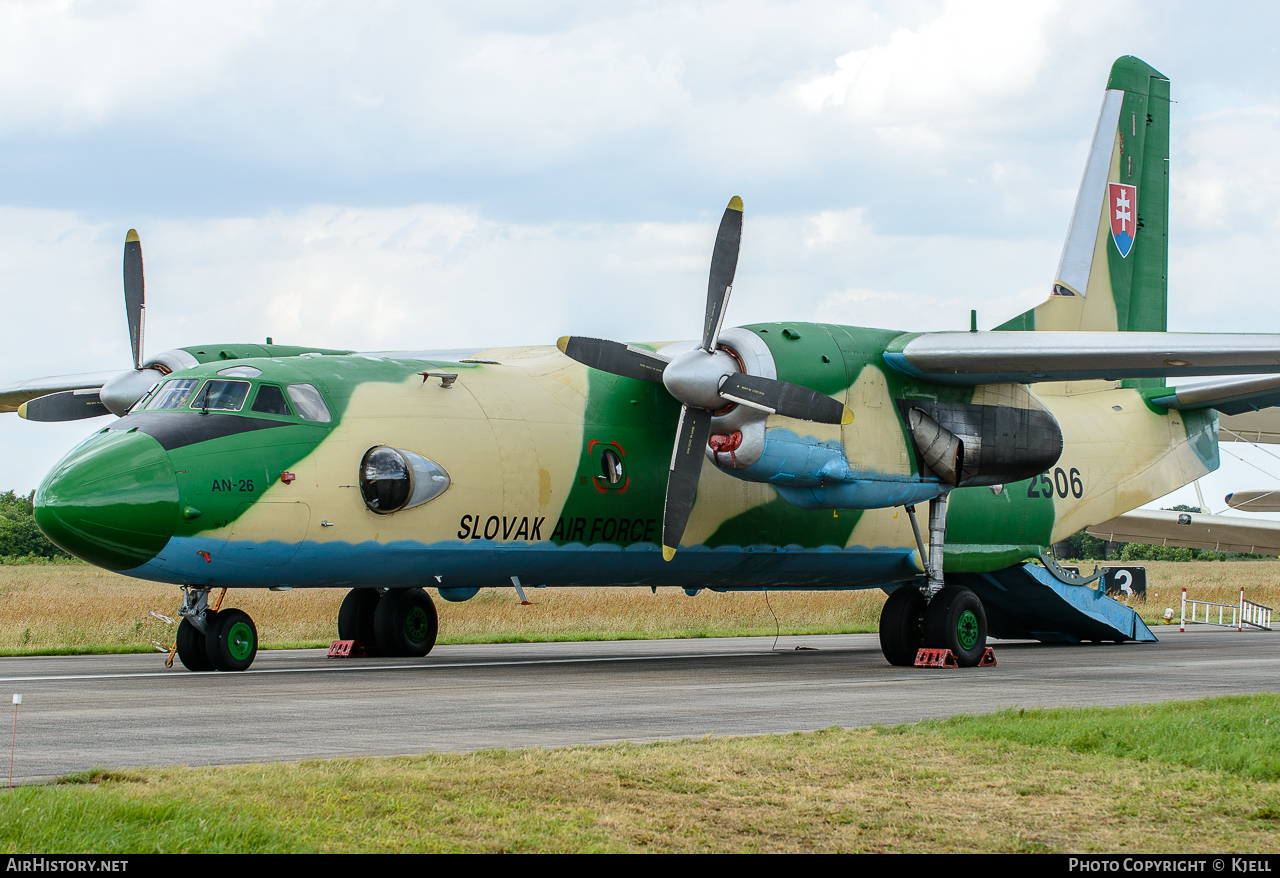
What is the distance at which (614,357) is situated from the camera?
17.4m

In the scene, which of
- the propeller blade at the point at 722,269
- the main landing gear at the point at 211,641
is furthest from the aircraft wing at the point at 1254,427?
the main landing gear at the point at 211,641

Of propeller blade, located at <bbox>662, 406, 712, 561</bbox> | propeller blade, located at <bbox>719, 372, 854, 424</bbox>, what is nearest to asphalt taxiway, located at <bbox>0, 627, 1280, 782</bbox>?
propeller blade, located at <bbox>662, 406, 712, 561</bbox>

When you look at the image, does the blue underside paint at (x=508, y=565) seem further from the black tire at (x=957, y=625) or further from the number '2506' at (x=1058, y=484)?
the number '2506' at (x=1058, y=484)

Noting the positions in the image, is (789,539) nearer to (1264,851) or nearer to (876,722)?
(876,722)

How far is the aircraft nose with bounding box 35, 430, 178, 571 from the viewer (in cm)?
1390

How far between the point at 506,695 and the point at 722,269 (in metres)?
6.52

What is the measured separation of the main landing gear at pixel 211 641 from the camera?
51.9 ft

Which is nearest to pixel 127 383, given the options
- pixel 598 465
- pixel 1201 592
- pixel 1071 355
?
pixel 598 465

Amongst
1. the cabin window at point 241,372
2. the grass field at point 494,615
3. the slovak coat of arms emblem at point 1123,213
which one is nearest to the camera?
the cabin window at point 241,372

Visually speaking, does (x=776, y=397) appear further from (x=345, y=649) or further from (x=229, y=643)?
(x=345, y=649)

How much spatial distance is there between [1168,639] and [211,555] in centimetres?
2054

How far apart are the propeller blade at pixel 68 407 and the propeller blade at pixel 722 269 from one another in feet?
32.3

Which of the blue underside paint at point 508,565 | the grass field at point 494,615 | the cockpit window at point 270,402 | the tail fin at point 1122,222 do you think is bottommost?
the grass field at point 494,615
